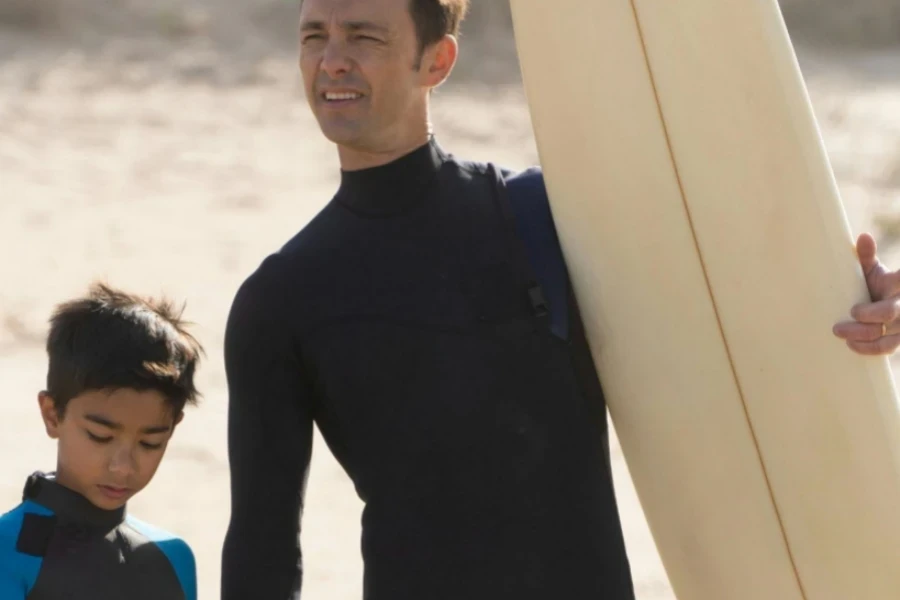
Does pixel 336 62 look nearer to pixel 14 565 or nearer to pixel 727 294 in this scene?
pixel 727 294

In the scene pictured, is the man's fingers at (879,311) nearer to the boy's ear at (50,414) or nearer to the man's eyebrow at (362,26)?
the man's eyebrow at (362,26)

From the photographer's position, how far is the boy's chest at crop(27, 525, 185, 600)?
2305 mm

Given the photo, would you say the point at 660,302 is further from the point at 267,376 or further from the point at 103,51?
the point at 103,51

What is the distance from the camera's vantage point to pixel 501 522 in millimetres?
2150

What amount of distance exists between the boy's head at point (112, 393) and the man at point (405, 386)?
0.25 metres

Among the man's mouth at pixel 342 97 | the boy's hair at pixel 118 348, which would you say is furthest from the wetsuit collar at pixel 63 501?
the man's mouth at pixel 342 97

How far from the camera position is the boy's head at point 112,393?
2.37 metres

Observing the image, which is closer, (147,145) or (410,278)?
(410,278)

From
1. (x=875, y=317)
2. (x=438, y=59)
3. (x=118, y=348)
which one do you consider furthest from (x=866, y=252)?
(x=118, y=348)

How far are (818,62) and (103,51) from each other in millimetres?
7072

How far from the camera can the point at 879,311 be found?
7.31 ft

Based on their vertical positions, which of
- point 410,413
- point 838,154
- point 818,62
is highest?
point 818,62

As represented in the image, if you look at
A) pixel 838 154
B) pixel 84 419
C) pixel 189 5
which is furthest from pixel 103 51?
pixel 84 419

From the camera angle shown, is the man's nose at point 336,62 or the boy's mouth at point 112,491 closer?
the man's nose at point 336,62
